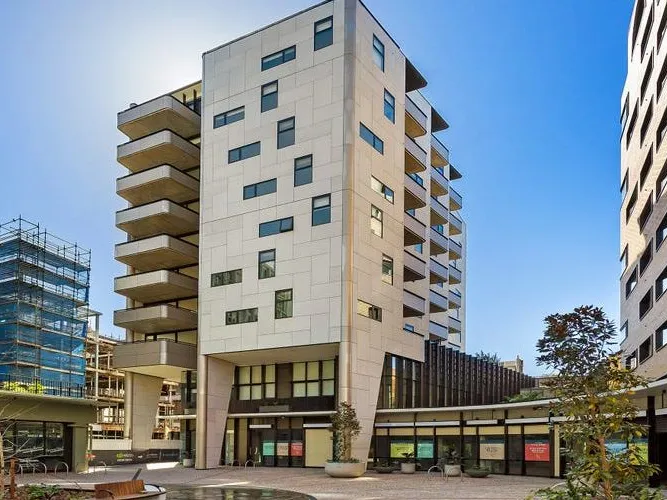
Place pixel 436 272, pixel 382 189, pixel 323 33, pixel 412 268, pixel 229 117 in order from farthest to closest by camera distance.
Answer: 1. pixel 436 272
2. pixel 412 268
3. pixel 229 117
4. pixel 382 189
5. pixel 323 33

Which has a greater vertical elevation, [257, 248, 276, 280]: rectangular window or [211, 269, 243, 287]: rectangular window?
[257, 248, 276, 280]: rectangular window

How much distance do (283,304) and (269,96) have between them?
1388cm

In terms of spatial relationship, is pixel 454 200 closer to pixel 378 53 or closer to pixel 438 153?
pixel 438 153

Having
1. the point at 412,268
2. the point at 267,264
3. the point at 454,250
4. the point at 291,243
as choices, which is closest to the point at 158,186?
the point at 267,264

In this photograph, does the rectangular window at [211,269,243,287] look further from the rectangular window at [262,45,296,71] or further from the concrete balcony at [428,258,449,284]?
the concrete balcony at [428,258,449,284]

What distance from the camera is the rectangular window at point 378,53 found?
46.2 metres

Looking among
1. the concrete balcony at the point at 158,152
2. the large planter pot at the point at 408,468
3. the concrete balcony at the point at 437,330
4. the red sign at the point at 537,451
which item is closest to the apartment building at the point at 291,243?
the concrete balcony at the point at 158,152

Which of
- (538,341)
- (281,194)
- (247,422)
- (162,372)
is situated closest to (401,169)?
(281,194)

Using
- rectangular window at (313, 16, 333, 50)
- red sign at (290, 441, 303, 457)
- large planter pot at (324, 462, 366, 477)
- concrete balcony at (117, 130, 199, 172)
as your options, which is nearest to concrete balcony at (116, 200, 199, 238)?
concrete balcony at (117, 130, 199, 172)

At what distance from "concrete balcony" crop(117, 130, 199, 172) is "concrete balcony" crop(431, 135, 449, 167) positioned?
20167 millimetres

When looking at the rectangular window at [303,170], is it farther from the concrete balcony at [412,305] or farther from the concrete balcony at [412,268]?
the concrete balcony at [412,305]

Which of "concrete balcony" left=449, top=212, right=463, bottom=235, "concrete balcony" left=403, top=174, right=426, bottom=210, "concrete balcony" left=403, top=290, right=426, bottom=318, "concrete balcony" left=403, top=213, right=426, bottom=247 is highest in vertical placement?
"concrete balcony" left=449, top=212, right=463, bottom=235

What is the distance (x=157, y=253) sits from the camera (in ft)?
175

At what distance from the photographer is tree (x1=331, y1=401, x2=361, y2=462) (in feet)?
120
